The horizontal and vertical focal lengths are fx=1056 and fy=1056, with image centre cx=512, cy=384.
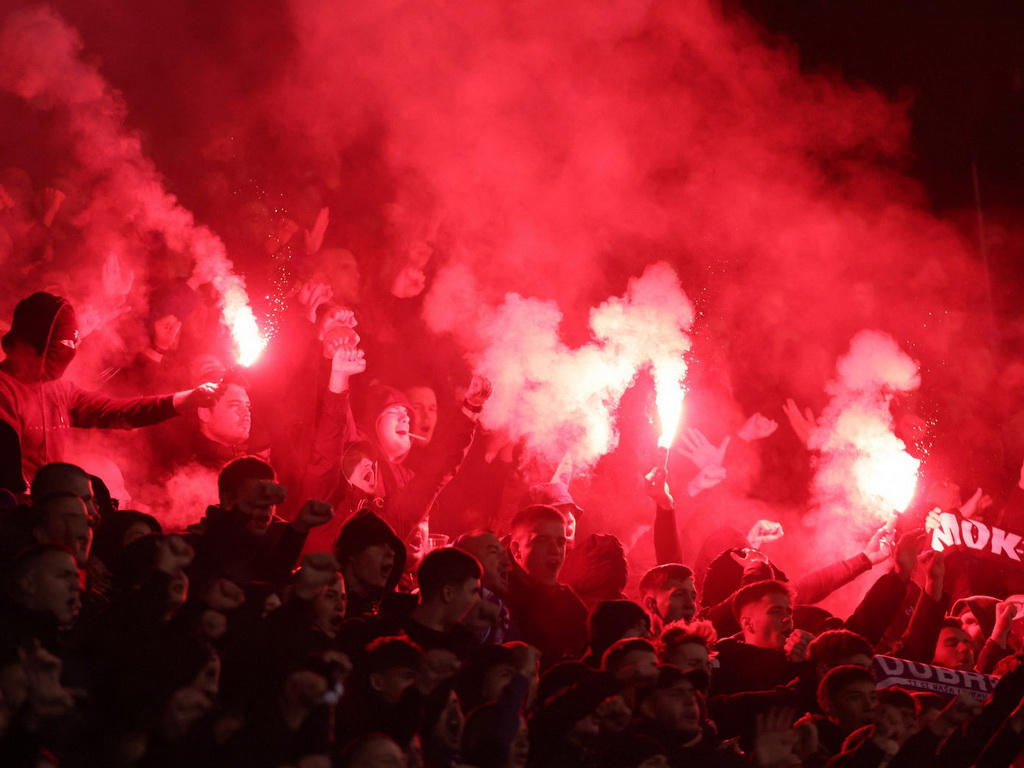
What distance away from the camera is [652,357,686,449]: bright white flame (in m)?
5.92

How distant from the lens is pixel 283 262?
6105 mm

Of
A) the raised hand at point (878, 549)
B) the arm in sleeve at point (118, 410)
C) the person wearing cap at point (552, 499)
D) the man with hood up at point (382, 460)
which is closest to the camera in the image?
the arm in sleeve at point (118, 410)

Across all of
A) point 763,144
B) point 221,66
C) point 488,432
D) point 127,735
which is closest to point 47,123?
point 221,66

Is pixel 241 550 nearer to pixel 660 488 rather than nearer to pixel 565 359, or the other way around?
pixel 660 488

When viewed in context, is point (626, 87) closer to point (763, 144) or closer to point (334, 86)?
point (763, 144)

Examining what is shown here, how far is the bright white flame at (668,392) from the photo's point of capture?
233 inches

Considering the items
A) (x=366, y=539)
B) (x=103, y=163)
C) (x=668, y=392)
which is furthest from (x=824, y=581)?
(x=103, y=163)

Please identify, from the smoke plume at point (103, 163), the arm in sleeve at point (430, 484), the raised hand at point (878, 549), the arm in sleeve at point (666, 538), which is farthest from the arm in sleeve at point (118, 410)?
the raised hand at point (878, 549)

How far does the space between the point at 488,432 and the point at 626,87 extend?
3.26m

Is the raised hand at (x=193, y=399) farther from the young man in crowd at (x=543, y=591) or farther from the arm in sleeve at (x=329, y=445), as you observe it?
the young man in crowd at (x=543, y=591)

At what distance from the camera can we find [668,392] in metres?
6.86

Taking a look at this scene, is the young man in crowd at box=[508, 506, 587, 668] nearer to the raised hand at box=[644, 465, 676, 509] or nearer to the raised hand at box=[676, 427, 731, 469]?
the raised hand at box=[644, 465, 676, 509]

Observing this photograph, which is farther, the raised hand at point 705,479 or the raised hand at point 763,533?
the raised hand at point 705,479

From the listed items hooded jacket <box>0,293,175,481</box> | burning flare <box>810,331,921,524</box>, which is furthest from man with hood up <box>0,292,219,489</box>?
burning flare <box>810,331,921,524</box>
